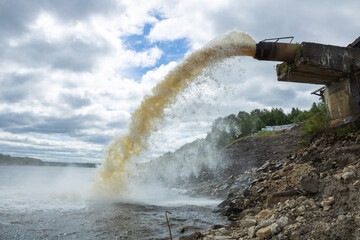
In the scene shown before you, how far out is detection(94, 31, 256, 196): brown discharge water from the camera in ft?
30.9

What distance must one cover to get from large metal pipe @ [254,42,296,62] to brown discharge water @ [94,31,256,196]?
27cm

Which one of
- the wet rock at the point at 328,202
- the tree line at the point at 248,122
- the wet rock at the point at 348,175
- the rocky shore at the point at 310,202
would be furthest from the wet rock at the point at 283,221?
the tree line at the point at 248,122

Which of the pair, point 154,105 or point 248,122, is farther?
point 248,122

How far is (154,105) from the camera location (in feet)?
40.7

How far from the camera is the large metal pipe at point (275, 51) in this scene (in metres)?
8.99

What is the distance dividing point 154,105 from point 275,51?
6.01 m

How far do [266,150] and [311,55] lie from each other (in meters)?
12.2

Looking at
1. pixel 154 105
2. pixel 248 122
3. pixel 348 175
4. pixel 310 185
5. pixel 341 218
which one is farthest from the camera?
pixel 248 122

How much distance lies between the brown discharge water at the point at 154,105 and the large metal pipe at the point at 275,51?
0.87ft

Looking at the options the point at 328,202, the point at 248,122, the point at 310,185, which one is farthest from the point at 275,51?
the point at 248,122

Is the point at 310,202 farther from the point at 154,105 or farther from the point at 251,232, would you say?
the point at 154,105

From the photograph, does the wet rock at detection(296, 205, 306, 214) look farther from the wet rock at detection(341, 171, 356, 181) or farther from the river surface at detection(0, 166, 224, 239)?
the river surface at detection(0, 166, 224, 239)

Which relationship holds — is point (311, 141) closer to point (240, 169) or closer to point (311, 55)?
point (311, 55)

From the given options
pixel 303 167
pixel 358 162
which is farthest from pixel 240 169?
pixel 358 162
